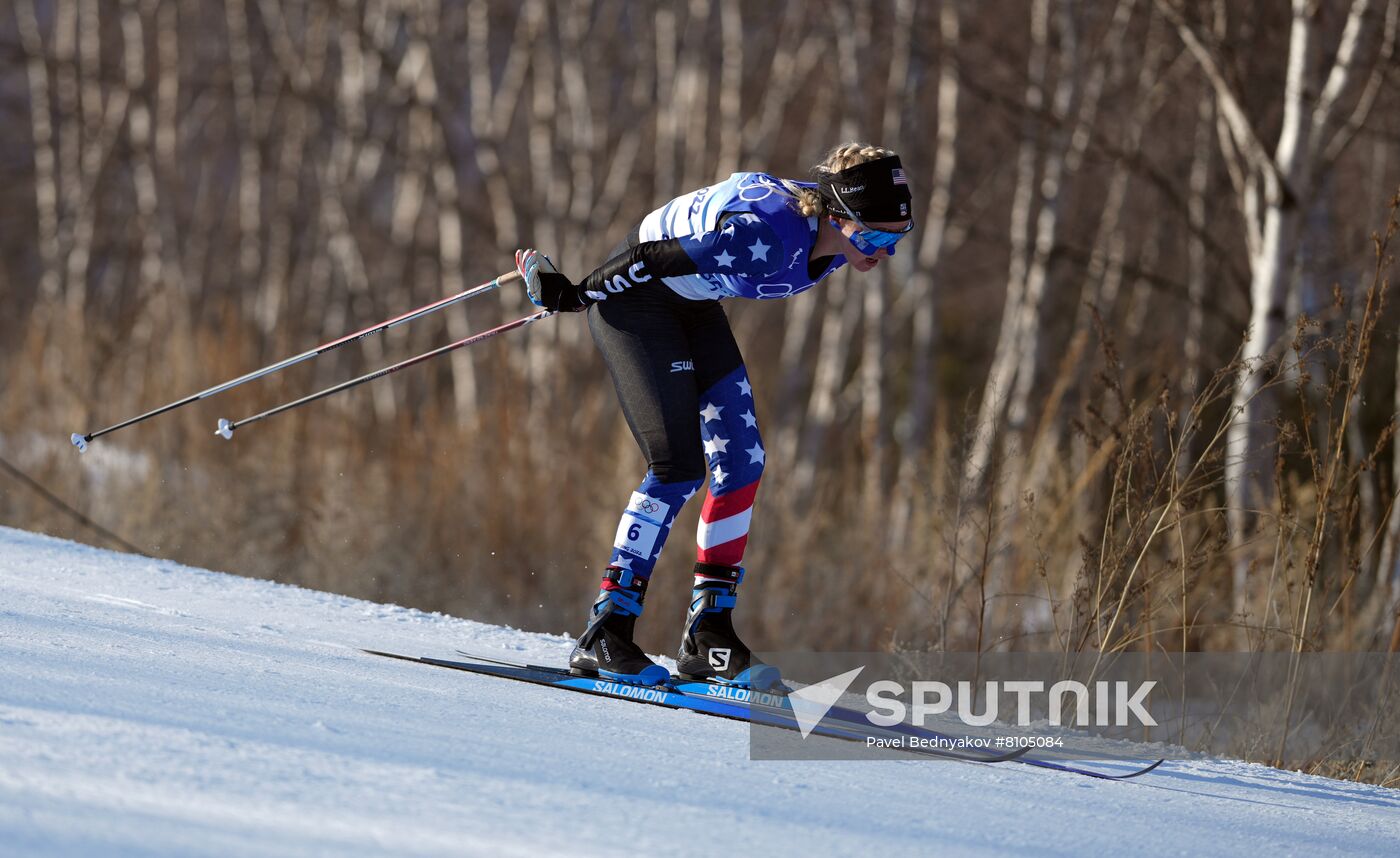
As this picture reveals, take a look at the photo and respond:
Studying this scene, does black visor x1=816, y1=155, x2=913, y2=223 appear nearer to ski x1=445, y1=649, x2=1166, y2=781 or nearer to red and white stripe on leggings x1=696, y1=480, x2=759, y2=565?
red and white stripe on leggings x1=696, y1=480, x2=759, y2=565

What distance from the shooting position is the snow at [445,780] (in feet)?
7.45

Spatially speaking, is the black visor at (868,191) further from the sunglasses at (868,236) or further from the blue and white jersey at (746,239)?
the blue and white jersey at (746,239)

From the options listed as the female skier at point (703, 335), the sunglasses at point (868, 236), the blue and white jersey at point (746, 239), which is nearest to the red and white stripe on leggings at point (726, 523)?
the female skier at point (703, 335)

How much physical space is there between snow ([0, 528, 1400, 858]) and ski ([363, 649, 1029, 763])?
0.28ft

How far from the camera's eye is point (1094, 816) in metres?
3.04

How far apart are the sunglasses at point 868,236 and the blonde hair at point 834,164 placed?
0.07 m

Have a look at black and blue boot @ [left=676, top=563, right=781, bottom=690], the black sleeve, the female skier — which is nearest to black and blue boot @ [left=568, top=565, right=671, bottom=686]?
the female skier

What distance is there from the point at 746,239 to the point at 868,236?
1.03 ft

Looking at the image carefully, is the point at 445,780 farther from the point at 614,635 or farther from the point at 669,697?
the point at 614,635

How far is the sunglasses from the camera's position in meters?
3.77

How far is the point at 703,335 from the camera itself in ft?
13.6

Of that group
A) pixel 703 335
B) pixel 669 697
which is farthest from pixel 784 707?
pixel 703 335

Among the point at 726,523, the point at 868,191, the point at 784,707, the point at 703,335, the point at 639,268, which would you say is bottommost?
the point at 784,707

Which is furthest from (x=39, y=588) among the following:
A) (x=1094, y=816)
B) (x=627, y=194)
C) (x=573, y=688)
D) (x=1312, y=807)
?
(x=627, y=194)
